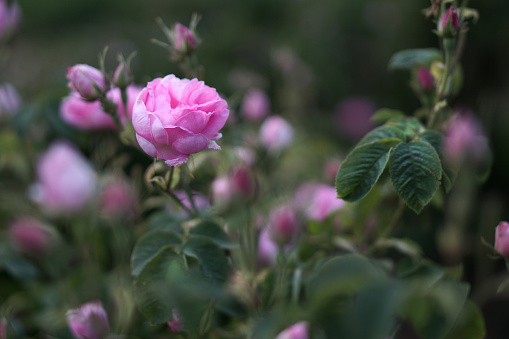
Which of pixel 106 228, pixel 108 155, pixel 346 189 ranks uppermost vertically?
pixel 346 189

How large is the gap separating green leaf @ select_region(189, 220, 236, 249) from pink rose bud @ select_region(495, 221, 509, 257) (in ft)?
1.02

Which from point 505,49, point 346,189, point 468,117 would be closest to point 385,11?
point 505,49

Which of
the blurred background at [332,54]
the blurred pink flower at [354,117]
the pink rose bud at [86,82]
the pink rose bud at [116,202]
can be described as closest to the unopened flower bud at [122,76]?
the pink rose bud at [86,82]

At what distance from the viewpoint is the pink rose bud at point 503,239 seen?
1.86ft

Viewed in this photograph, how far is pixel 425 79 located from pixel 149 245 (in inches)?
17.5

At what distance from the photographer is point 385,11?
2770mm

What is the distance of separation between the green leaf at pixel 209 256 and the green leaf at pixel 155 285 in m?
0.02

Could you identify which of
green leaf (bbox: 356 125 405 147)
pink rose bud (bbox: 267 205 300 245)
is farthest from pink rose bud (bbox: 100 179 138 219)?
green leaf (bbox: 356 125 405 147)

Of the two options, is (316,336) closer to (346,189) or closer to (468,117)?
(346,189)

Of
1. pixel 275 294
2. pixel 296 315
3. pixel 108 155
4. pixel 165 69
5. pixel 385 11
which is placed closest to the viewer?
pixel 296 315

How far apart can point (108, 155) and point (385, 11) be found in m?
2.28

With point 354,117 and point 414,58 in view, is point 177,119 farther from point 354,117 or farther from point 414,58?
point 354,117

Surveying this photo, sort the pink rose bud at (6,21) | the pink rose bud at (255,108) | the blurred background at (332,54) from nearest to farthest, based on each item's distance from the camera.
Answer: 1. the pink rose bud at (6,21)
2. the pink rose bud at (255,108)
3. the blurred background at (332,54)

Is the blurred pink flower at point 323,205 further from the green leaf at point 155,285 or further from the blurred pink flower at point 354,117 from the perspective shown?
the blurred pink flower at point 354,117
